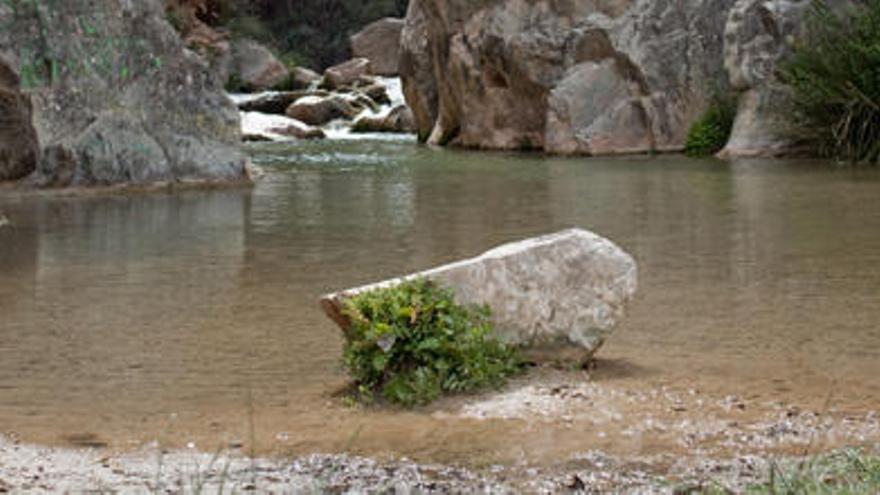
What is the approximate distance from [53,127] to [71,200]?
1.32m

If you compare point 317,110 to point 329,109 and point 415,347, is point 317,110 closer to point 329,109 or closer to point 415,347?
point 329,109

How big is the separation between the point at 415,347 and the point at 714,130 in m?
15.0

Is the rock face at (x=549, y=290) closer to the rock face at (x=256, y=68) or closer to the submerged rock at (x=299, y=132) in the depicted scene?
the submerged rock at (x=299, y=132)

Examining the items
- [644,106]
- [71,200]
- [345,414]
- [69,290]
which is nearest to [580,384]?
[345,414]

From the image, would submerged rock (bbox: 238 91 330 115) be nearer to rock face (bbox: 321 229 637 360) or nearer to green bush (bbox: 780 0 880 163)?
green bush (bbox: 780 0 880 163)

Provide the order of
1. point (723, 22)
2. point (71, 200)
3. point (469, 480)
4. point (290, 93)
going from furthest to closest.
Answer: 1. point (290, 93)
2. point (723, 22)
3. point (71, 200)
4. point (469, 480)

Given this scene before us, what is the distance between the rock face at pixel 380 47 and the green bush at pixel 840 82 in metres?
22.4

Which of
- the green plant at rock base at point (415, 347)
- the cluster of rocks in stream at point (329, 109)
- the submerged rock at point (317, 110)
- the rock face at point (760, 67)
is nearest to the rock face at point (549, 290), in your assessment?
the green plant at rock base at point (415, 347)

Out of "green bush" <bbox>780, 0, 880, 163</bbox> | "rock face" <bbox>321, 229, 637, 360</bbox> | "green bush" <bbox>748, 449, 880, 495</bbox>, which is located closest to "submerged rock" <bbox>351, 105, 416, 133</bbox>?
"green bush" <bbox>780, 0, 880, 163</bbox>

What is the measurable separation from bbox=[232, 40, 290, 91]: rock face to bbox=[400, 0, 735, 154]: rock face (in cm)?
1149

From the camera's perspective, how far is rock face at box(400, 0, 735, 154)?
66.3 ft

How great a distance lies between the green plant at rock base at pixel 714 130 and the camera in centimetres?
1936

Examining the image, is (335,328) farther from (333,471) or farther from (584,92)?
(584,92)

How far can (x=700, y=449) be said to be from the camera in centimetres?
433
